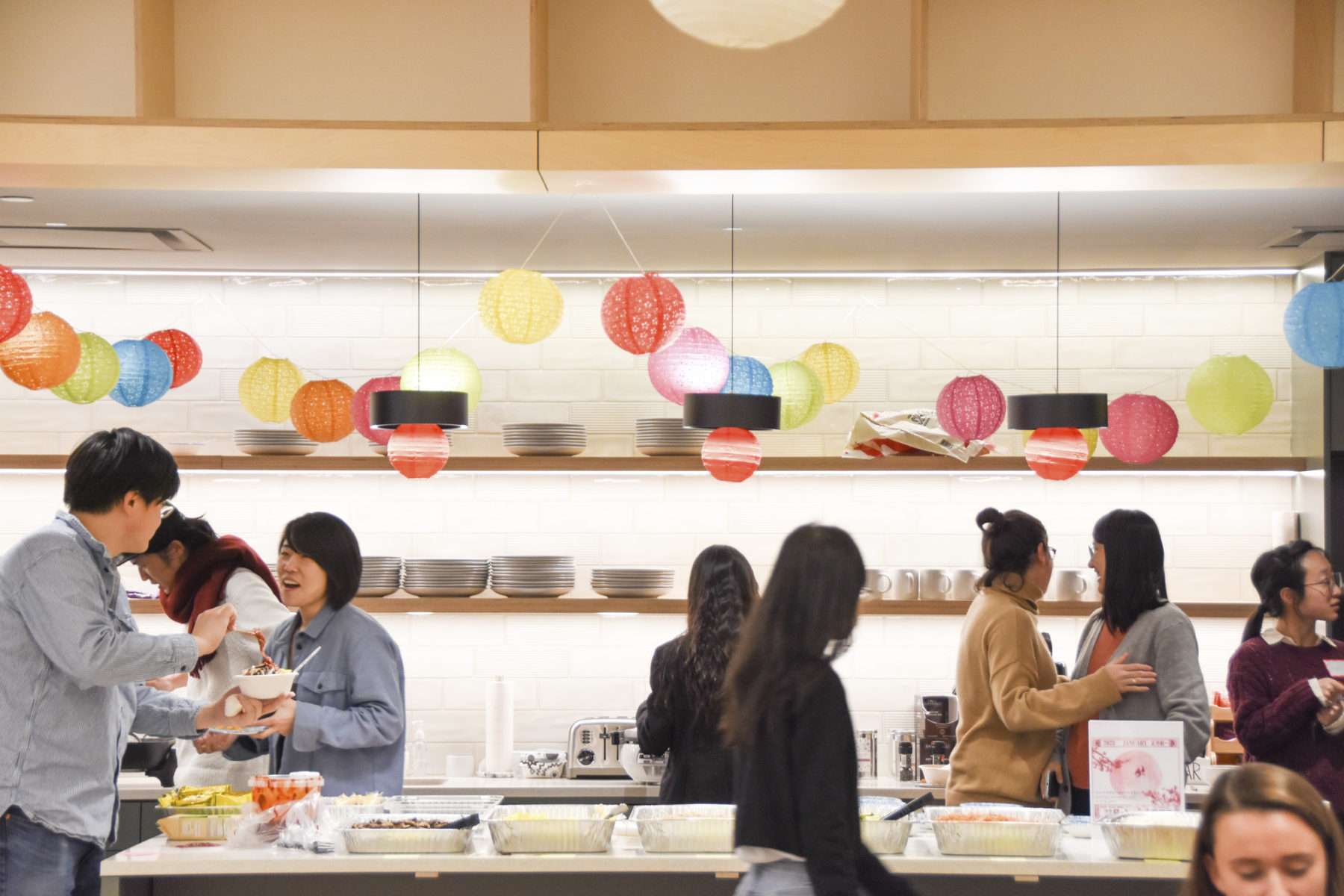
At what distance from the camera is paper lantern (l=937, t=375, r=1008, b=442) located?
4348 mm

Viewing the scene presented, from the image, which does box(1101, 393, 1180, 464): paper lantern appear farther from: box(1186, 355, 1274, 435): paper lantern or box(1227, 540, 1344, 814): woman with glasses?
box(1227, 540, 1344, 814): woman with glasses

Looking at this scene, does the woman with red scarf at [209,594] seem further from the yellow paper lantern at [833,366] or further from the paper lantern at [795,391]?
the yellow paper lantern at [833,366]

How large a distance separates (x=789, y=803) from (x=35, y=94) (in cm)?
293

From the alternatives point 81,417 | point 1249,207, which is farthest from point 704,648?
point 81,417

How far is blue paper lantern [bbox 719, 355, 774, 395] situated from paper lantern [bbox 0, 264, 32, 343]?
2.15m

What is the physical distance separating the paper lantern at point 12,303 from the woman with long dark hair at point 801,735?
2.36 metres

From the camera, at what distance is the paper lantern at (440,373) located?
A: 13.9ft

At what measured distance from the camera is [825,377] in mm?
4727

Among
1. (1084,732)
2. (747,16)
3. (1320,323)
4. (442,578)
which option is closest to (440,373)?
(442,578)

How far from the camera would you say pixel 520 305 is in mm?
3719

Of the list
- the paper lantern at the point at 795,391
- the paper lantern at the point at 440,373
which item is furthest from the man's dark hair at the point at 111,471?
→ the paper lantern at the point at 795,391

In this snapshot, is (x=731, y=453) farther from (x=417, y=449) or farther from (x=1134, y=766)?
(x=1134, y=766)

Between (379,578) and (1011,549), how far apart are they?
257 centimetres

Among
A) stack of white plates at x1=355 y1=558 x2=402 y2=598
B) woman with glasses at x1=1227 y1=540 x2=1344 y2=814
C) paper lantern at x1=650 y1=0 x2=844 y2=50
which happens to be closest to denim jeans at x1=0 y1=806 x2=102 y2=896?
paper lantern at x1=650 y1=0 x2=844 y2=50
